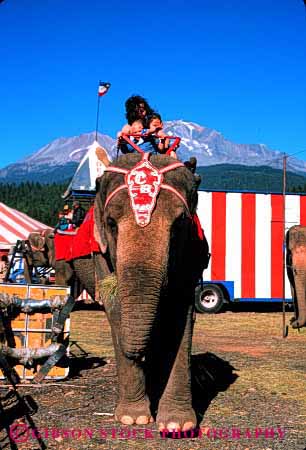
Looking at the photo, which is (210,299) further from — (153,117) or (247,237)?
(153,117)

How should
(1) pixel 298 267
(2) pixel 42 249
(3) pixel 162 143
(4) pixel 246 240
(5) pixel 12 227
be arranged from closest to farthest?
(3) pixel 162 143 < (1) pixel 298 267 < (2) pixel 42 249 < (4) pixel 246 240 < (5) pixel 12 227

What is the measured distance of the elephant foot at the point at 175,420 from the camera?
5422 mm

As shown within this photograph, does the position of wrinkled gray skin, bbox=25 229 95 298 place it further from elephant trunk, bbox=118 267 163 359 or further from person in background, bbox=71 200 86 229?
elephant trunk, bbox=118 267 163 359

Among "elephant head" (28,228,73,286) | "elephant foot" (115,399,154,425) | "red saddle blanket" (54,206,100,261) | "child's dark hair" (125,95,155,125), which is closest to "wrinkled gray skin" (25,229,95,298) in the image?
"elephant head" (28,228,73,286)

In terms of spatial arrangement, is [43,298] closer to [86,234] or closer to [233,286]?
[86,234]

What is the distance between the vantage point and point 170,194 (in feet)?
16.9

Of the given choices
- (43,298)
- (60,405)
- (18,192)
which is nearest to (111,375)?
(43,298)

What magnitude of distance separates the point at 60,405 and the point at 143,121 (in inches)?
116

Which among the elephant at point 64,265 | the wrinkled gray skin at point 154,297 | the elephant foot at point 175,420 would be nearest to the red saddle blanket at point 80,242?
the elephant at point 64,265

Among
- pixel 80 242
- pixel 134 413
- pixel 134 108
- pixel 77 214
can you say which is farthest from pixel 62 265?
pixel 134 413

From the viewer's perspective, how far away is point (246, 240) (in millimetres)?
20672

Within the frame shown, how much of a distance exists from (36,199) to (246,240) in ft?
292

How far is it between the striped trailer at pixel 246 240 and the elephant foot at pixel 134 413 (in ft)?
47.9

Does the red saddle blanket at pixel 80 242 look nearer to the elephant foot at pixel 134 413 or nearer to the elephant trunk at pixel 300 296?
the elephant foot at pixel 134 413
